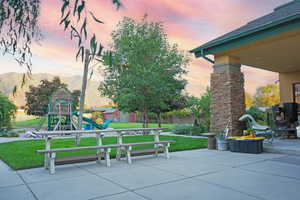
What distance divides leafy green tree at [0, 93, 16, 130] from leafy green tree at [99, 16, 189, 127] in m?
5.81

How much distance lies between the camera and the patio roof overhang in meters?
6.04

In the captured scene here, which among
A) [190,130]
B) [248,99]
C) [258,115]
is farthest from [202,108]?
[248,99]

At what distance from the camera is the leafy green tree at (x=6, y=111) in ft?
43.7

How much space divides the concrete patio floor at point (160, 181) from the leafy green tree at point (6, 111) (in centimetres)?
983

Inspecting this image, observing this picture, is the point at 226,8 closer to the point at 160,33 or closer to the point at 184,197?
A: the point at 160,33

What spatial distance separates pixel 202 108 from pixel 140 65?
500 centimetres

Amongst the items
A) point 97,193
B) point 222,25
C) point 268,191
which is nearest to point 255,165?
point 268,191

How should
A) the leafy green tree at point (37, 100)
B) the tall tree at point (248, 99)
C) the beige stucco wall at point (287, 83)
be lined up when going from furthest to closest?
the leafy green tree at point (37, 100) → the tall tree at point (248, 99) → the beige stucco wall at point (287, 83)

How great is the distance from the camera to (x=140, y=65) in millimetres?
11922

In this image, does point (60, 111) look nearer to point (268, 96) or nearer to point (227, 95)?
point (227, 95)

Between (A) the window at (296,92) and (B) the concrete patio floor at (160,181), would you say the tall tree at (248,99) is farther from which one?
(B) the concrete patio floor at (160,181)

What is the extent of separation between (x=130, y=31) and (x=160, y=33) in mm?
1726

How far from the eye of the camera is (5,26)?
2.27 meters

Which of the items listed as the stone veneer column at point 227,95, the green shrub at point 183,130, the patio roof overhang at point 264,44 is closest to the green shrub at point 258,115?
the green shrub at point 183,130
